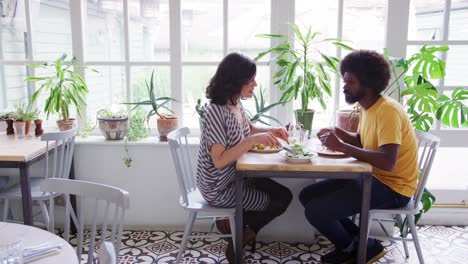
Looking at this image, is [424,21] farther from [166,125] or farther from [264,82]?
[166,125]

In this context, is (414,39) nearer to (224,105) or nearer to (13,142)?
(224,105)

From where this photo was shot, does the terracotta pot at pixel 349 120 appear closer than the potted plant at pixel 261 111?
Yes

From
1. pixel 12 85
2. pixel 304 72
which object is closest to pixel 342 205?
pixel 304 72

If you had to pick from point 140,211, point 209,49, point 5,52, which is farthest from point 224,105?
point 5,52

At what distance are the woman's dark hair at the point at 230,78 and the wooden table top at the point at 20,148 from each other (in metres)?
1.14

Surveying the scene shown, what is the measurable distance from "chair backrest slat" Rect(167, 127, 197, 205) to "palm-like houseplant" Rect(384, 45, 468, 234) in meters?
1.45

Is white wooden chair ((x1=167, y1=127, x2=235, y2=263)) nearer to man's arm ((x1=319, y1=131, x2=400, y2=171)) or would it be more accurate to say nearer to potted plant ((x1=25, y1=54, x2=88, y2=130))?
man's arm ((x1=319, y1=131, x2=400, y2=171))

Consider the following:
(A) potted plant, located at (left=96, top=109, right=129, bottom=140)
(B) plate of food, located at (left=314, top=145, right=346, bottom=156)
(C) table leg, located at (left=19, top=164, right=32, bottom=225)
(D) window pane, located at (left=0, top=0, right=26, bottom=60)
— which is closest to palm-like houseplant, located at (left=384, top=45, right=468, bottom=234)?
(B) plate of food, located at (left=314, top=145, right=346, bottom=156)

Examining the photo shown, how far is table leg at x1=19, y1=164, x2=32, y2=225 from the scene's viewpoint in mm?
2365

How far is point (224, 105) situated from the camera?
223 centimetres

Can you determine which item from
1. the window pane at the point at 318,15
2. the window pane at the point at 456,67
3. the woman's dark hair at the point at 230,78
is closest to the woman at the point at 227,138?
the woman's dark hair at the point at 230,78

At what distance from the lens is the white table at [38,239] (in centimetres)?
119

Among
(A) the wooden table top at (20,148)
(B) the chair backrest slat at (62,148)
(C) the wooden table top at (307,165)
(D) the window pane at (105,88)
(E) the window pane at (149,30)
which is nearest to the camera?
(C) the wooden table top at (307,165)

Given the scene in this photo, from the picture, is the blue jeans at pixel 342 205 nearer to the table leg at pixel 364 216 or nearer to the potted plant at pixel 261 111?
the table leg at pixel 364 216
